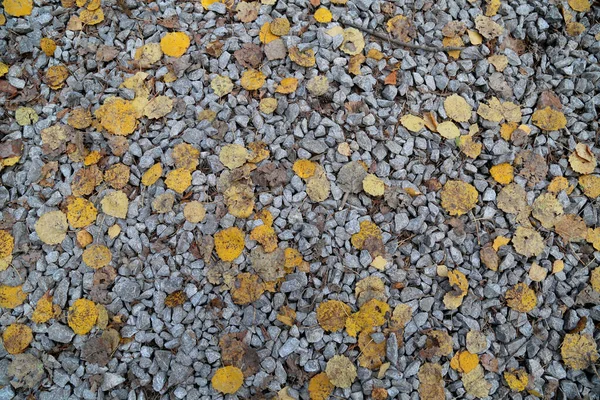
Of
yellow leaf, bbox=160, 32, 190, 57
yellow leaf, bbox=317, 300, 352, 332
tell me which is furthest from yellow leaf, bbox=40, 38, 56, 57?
yellow leaf, bbox=317, 300, 352, 332

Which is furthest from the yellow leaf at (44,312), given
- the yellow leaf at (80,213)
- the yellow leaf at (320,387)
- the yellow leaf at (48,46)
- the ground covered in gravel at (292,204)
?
the yellow leaf at (48,46)

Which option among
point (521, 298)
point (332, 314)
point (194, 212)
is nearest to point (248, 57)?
point (194, 212)

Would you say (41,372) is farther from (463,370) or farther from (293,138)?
(463,370)

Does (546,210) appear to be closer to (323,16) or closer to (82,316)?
(323,16)

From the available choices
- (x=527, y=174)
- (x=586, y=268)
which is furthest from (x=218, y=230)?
(x=586, y=268)

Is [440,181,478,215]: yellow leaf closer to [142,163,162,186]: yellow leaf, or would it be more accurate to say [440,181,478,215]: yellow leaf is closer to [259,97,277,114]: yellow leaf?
[259,97,277,114]: yellow leaf

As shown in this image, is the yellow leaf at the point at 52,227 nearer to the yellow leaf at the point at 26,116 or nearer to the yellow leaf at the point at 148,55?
the yellow leaf at the point at 26,116
